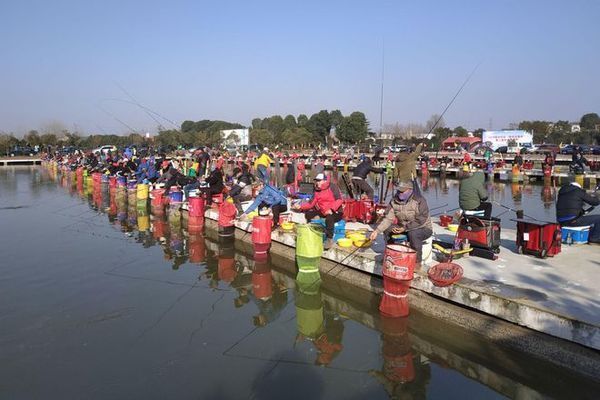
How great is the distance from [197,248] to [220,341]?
5670 millimetres

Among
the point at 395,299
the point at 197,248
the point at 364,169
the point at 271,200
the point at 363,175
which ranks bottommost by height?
the point at 197,248

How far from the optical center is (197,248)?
11.7 metres

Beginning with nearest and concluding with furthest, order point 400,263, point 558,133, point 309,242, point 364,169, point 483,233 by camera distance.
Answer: point 400,263 < point 483,233 < point 309,242 < point 364,169 < point 558,133

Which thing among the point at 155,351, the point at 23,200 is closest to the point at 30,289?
the point at 155,351

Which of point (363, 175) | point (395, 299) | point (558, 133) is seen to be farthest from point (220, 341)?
point (558, 133)

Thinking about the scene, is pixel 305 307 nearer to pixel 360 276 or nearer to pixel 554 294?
pixel 360 276

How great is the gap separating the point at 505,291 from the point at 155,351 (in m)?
4.55

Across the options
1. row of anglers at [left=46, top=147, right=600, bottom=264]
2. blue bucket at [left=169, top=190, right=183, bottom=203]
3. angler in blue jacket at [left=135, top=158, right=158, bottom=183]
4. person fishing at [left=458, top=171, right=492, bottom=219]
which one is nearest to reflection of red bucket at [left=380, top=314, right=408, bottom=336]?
row of anglers at [left=46, top=147, right=600, bottom=264]

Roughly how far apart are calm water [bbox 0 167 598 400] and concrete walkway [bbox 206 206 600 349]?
0.46 metres

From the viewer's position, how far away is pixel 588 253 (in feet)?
24.8

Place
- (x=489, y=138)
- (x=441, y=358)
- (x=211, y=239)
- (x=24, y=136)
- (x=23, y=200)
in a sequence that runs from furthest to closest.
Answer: (x=24, y=136), (x=489, y=138), (x=23, y=200), (x=211, y=239), (x=441, y=358)

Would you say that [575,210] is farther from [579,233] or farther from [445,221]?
[445,221]

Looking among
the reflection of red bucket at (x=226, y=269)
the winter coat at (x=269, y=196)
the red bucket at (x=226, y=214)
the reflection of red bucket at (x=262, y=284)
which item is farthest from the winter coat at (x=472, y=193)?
the red bucket at (x=226, y=214)

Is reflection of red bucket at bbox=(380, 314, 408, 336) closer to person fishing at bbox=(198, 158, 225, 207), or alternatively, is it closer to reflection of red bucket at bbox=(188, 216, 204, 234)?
reflection of red bucket at bbox=(188, 216, 204, 234)
